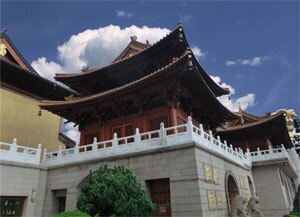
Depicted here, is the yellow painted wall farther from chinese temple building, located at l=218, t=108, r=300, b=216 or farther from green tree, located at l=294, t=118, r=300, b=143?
green tree, located at l=294, t=118, r=300, b=143

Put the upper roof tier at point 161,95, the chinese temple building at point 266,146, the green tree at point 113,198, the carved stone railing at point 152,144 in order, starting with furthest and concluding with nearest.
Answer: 1. the chinese temple building at point 266,146
2. the upper roof tier at point 161,95
3. the carved stone railing at point 152,144
4. the green tree at point 113,198

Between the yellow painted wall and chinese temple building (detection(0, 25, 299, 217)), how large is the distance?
2.28m

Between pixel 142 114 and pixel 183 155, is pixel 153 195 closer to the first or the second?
pixel 183 155

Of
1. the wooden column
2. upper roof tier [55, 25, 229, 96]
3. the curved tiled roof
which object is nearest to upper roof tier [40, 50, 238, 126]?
the wooden column

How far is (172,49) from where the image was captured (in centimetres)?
1611

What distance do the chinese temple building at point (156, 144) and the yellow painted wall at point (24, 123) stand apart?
2.28 m

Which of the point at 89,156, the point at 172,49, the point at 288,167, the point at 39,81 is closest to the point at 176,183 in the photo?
the point at 89,156

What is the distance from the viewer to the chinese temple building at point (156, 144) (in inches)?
424

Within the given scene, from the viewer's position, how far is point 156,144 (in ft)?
38.0

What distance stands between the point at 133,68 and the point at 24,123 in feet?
27.3

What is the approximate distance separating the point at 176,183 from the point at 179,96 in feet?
16.8

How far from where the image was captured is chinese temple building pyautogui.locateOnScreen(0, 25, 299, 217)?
35.4 feet

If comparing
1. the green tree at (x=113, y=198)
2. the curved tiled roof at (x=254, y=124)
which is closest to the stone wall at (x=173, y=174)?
the green tree at (x=113, y=198)

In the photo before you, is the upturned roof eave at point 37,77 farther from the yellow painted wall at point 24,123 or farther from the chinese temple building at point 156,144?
the yellow painted wall at point 24,123
